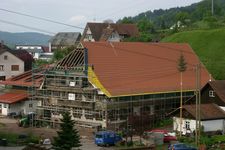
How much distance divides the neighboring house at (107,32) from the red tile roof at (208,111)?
48.5m

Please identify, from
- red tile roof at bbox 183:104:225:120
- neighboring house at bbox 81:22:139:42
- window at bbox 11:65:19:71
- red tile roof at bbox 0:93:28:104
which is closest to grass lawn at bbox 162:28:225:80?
neighboring house at bbox 81:22:139:42

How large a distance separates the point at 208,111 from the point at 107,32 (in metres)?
51.2

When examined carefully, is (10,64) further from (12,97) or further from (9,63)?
(12,97)

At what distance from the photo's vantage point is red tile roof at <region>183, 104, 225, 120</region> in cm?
3688

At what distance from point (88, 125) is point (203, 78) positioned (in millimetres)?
14738

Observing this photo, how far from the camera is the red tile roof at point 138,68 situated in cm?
4109

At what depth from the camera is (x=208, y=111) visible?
38.0 m

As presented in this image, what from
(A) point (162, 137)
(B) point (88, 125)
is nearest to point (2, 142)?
(B) point (88, 125)

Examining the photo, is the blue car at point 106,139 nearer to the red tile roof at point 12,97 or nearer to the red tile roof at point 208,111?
the red tile roof at point 208,111

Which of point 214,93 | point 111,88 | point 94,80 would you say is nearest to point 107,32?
point 94,80

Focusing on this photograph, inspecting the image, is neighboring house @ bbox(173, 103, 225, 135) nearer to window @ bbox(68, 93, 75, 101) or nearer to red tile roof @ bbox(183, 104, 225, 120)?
red tile roof @ bbox(183, 104, 225, 120)

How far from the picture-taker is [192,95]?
45.3 metres

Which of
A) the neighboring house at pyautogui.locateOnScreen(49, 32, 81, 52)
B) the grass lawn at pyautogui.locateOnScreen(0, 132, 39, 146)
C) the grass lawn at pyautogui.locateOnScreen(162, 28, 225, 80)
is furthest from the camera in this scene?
the neighboring house at pyautogui.locateOnScreen(49, 32, 81, 52)

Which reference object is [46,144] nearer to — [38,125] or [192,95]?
[38,125]
